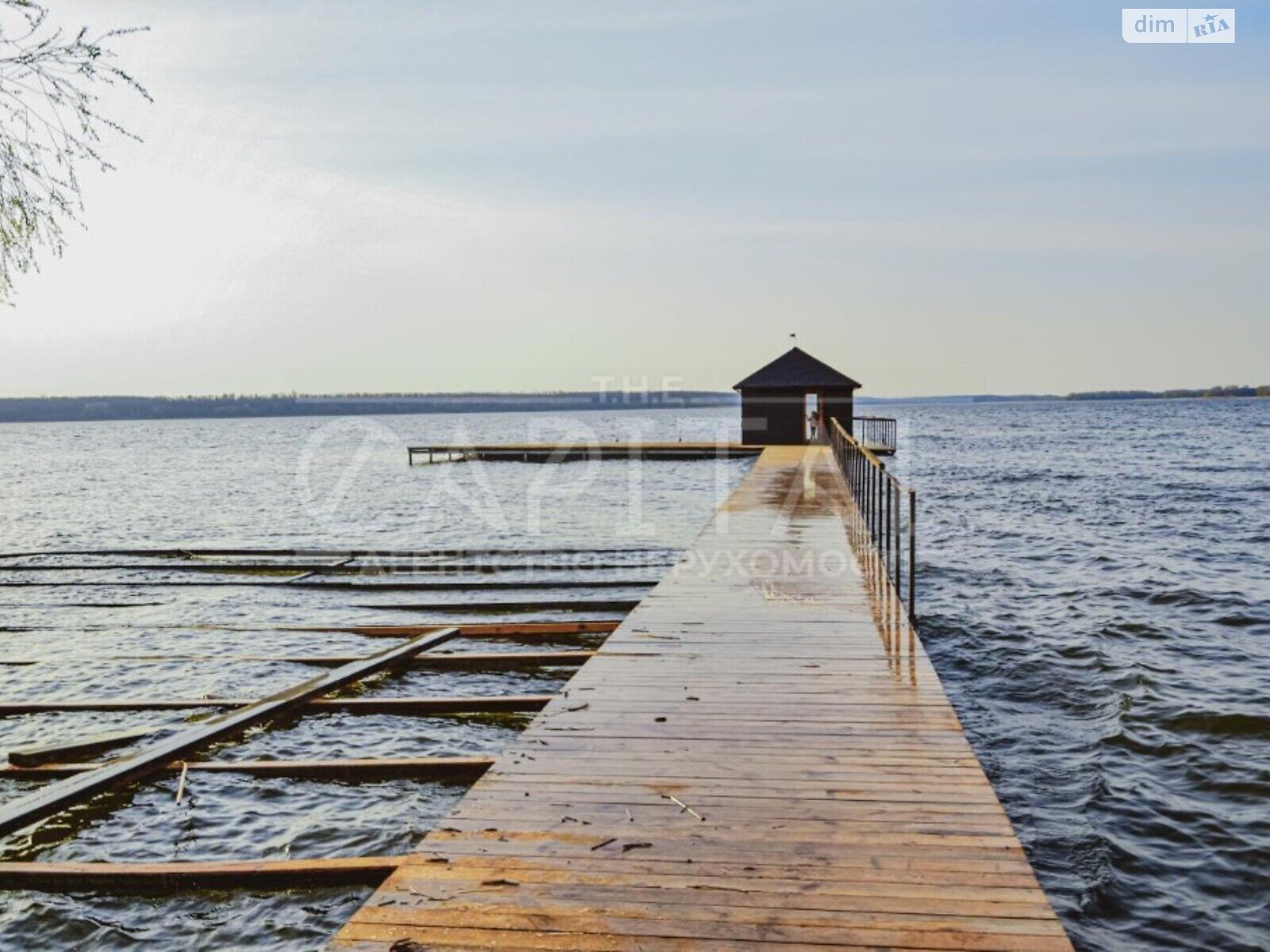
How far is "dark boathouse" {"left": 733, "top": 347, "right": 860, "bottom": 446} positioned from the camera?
109 ft

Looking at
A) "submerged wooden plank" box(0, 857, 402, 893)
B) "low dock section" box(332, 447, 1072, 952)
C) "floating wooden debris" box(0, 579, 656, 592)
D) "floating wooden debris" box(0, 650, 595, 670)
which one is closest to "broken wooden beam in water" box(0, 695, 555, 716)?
"floating wooden debris" box(0, 650, 595, 670)

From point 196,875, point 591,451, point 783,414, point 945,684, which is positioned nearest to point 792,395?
point 783,414

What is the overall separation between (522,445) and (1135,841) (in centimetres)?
3514

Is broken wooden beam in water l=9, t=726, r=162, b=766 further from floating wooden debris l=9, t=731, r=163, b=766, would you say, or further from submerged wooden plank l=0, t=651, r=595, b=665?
submerged wooden plank l=0, t=651, r=595, b=665

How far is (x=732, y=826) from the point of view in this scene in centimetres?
394

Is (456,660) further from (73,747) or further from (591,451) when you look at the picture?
(591,451)

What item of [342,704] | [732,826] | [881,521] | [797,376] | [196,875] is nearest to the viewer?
[732,826]

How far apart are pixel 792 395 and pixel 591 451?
344 inches

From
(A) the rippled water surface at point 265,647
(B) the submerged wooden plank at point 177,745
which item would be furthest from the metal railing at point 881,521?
(B) the submerged wooden plank at point 177,745

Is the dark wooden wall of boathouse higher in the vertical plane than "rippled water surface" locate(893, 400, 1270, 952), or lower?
higher

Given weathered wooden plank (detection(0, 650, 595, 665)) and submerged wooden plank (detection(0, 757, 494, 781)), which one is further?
weathered wooden plank (detection(0, 650, 595, 665))

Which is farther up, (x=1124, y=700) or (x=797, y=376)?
(x=797, y=376)

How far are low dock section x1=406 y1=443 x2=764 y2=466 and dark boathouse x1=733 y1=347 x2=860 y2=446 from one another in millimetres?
1246

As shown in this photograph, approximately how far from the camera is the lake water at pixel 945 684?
208 inches
